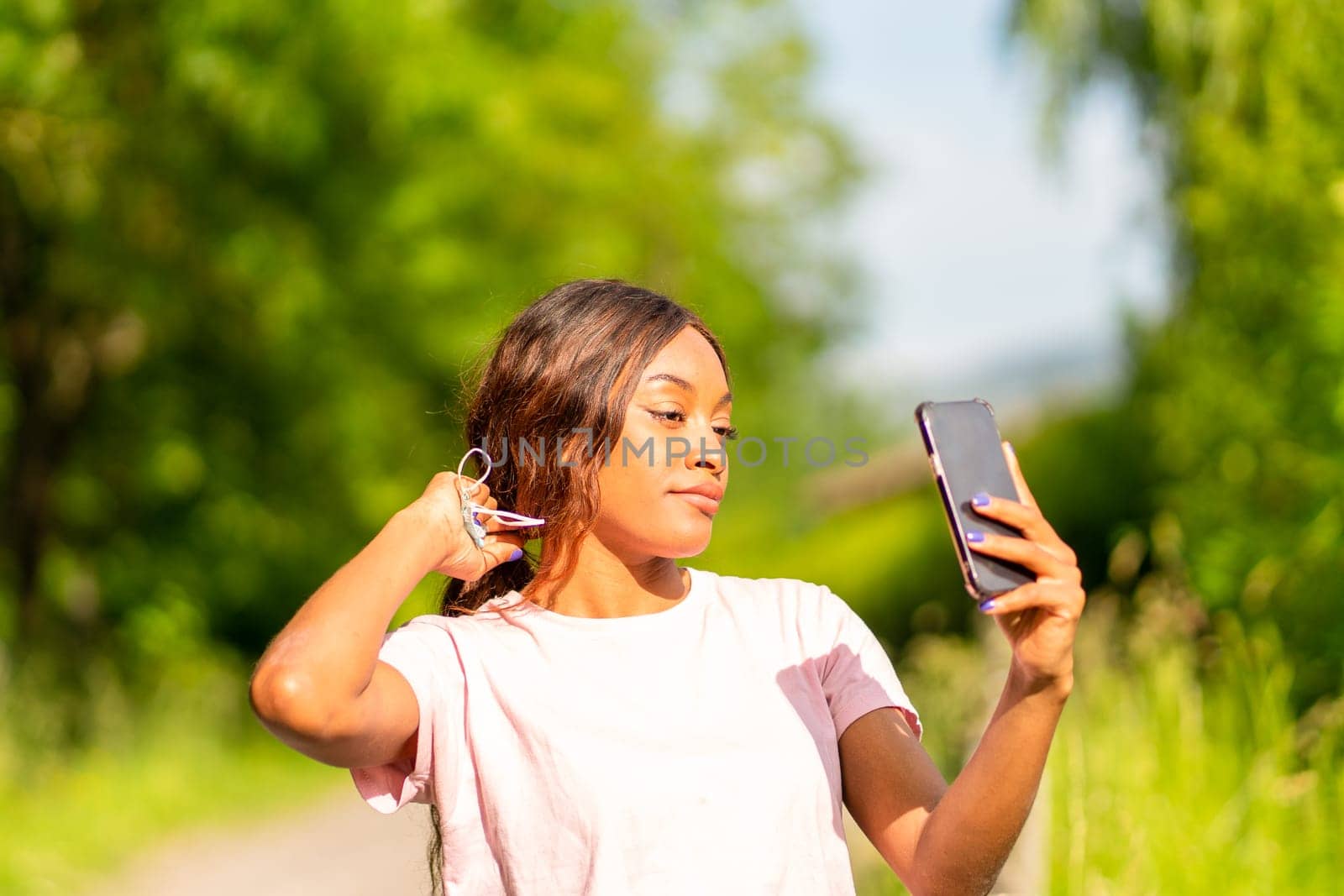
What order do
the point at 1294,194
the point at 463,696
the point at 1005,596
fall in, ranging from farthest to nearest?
the point at 1294,194 < the point at 463,696 < the point at 1005,596

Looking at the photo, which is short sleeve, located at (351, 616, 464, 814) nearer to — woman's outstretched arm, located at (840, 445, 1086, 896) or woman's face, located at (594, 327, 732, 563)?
woman's face, located at (594, 327, 732, 563)

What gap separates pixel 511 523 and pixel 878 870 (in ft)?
8.47

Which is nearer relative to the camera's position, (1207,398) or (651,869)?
(651,869)

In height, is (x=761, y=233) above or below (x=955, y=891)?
above

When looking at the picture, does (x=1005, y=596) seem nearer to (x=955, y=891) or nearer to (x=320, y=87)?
(x=955, y=891)

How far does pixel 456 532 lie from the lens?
2191 millimetres

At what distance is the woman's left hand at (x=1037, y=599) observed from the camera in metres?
1.76

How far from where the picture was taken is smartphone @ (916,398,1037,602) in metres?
1.78

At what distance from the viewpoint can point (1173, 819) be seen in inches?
172

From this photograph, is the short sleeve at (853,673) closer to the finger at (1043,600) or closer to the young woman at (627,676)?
the young woman at (627,676)

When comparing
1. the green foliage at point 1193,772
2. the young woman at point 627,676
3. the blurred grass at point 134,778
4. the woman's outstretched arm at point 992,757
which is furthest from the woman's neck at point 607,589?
the blurred grass at point 134,778

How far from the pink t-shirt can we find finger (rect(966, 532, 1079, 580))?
1.50 feet

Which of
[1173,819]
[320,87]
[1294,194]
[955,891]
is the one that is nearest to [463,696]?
[955,891]

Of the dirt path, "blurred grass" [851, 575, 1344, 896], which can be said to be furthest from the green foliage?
the dirt path
